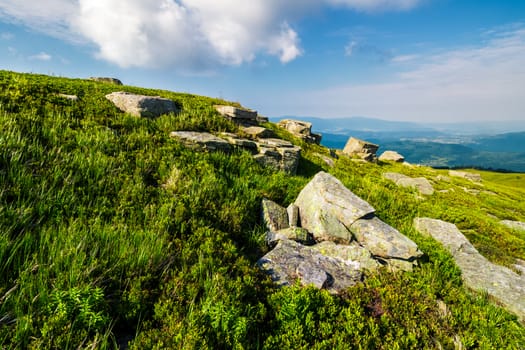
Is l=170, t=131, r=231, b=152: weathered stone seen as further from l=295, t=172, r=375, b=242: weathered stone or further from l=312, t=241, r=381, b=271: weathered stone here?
l=312, t=241, r=381, b=271: weathered stone

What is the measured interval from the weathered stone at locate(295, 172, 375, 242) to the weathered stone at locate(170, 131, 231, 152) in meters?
Answer: 4.46

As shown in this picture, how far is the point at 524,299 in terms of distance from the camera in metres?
6.80

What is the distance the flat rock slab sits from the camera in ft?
22.4

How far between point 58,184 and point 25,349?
4.24 m

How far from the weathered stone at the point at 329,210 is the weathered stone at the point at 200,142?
4.46m

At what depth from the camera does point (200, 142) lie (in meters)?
11.1

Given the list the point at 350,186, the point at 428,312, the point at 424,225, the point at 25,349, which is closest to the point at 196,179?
the point at 25,349

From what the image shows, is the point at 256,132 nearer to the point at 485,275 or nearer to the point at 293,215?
the point at 293,215

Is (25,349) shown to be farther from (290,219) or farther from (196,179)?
(290,219)

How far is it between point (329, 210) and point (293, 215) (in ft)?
4.05

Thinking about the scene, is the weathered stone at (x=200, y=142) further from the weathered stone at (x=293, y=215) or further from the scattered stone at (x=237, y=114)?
the scattered stone at (x=237, y=114)

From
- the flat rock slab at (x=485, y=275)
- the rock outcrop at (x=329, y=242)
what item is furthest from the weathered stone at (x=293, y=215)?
the flat rock slab at (x=485, y=275)

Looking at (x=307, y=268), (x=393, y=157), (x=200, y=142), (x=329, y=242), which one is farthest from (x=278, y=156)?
(x=393, y=157)

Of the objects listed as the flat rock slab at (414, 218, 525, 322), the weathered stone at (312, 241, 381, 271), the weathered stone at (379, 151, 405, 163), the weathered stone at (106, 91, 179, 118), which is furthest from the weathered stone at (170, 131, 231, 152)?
the weathered stone at (379, 151, 405, 163)
